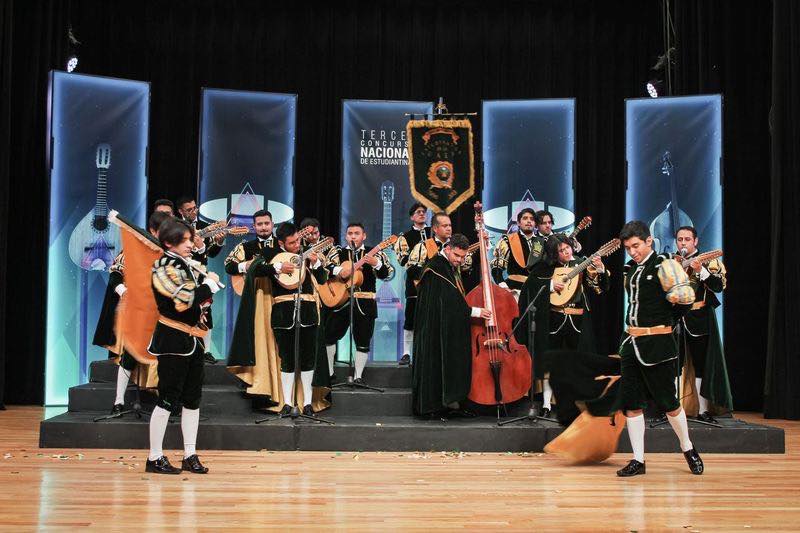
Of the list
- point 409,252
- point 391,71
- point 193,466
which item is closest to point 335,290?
point 409,252

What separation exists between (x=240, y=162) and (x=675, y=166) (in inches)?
179

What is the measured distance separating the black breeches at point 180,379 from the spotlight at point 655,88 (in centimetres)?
639

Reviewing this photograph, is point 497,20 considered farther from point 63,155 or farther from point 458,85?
point 63,155

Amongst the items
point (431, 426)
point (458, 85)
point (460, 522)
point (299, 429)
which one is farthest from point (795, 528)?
point (458, 85)

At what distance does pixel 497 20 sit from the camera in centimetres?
1005

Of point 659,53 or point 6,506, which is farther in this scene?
point 659,53

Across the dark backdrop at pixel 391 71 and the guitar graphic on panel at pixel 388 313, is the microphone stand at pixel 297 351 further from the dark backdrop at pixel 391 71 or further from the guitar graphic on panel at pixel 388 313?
the dark backdrop at pixel 391 71

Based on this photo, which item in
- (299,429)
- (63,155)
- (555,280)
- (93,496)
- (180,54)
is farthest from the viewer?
(180,54)

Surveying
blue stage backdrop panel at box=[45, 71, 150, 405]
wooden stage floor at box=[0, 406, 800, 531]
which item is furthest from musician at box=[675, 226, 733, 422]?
blue stage backdrop panel at box=[45, 71, 150, 405]

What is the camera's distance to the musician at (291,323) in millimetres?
6418

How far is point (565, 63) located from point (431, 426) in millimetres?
5479

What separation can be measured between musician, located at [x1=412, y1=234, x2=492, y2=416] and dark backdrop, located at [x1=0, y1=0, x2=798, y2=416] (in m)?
3.17

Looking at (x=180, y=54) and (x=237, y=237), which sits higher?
(x=180, y=54)

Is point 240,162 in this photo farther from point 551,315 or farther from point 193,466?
point 193,466
